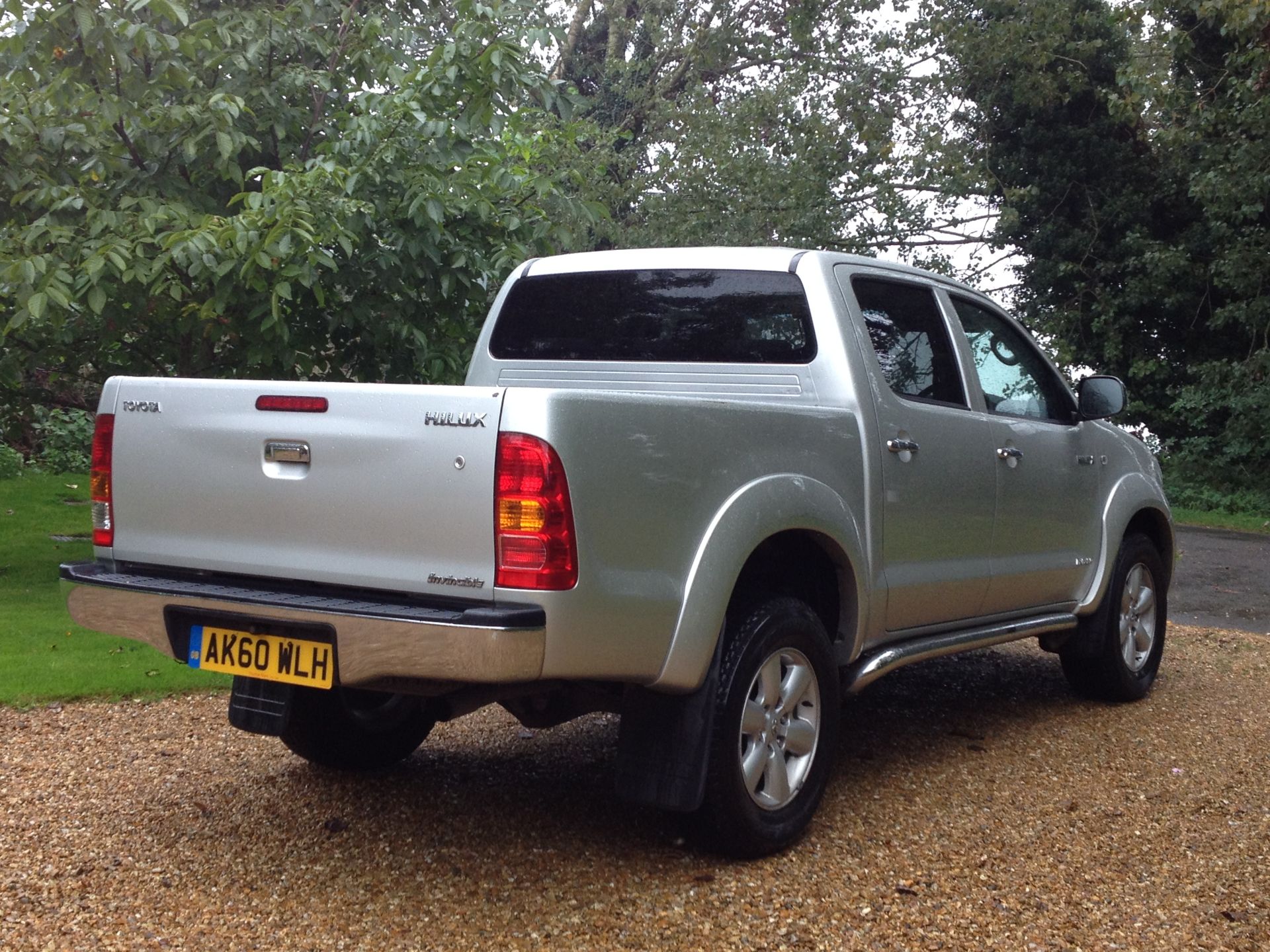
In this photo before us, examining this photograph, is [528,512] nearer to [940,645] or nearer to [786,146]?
[940,645]

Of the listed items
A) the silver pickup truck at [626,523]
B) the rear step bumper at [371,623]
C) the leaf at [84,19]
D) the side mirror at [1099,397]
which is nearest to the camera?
the rear step bumper at [371,623]

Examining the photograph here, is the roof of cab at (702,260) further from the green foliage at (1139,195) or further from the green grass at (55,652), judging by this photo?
the green foliage at (1139,195)

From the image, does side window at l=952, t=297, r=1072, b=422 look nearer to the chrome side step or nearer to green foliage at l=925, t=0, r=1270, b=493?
the chrome side step

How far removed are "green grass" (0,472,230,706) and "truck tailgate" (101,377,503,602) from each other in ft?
7.38

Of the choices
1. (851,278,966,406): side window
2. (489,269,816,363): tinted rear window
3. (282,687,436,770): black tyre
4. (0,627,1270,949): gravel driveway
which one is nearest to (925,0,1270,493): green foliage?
(0,627,1270,949): gravel driveway

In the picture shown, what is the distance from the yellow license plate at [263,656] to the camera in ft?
11.3

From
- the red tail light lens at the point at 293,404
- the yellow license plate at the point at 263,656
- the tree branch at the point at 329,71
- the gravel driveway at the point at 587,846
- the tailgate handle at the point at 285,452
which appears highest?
the tree branch at the point at 329,71

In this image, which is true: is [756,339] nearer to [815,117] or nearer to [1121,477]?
[1121,477]

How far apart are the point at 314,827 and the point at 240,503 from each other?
119 centimetres

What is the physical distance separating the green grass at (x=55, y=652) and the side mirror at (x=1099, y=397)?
13.9ft

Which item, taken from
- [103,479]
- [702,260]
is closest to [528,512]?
[103,479]

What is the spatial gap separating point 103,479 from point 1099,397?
4.12 m

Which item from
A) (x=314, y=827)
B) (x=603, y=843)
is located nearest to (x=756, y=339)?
(x=603, y=843)

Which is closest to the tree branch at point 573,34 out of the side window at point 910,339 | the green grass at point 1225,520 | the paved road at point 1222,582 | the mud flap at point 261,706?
the green grass at point 1225,520
